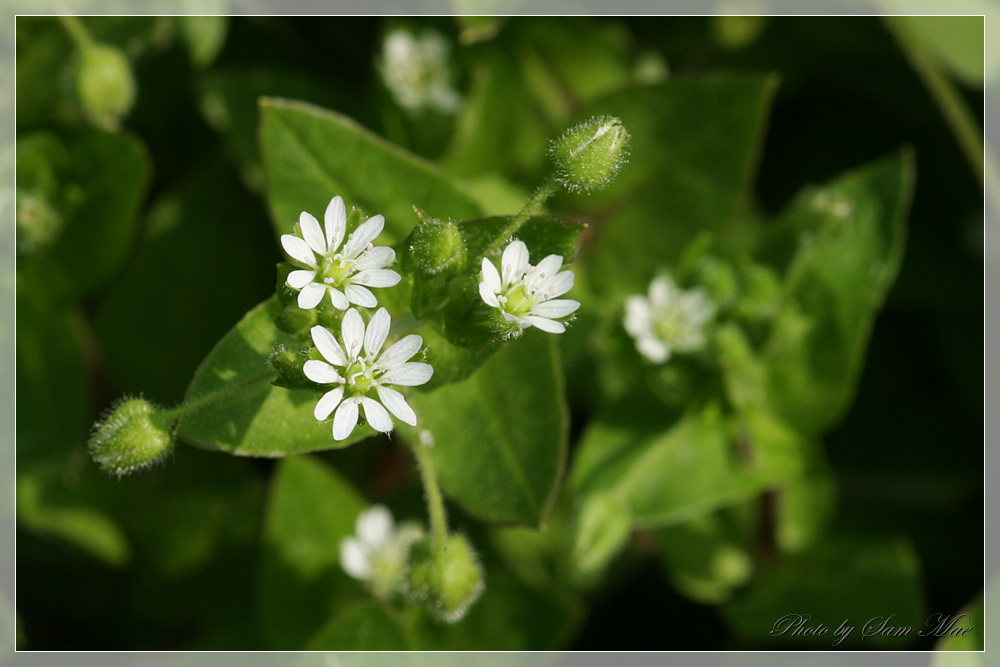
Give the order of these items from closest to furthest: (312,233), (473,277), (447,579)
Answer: (312,233)
(473,277)
(447,579)

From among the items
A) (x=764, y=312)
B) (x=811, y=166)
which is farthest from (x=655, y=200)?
(x=811, y=166)

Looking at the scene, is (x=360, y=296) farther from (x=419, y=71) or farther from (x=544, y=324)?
(x=419, y=71)

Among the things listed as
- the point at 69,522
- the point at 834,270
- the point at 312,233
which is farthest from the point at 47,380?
the point at 834,270

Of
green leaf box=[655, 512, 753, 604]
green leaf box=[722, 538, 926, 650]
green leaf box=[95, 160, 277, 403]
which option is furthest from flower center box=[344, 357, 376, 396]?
green leaf box=[722, 538, 926, 650]

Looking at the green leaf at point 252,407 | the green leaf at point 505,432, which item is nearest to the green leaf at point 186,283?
the green leaf at point 505,432

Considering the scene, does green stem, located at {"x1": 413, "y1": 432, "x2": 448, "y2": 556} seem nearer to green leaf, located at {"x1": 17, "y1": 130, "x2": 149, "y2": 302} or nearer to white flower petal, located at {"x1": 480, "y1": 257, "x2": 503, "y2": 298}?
white flower petal, located at {"x1": 480, "y1": 257, "x2": 503, "y2": 298}

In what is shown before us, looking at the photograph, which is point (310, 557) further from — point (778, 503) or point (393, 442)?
point (778, 503)

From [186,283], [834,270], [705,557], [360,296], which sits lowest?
[705,557]
